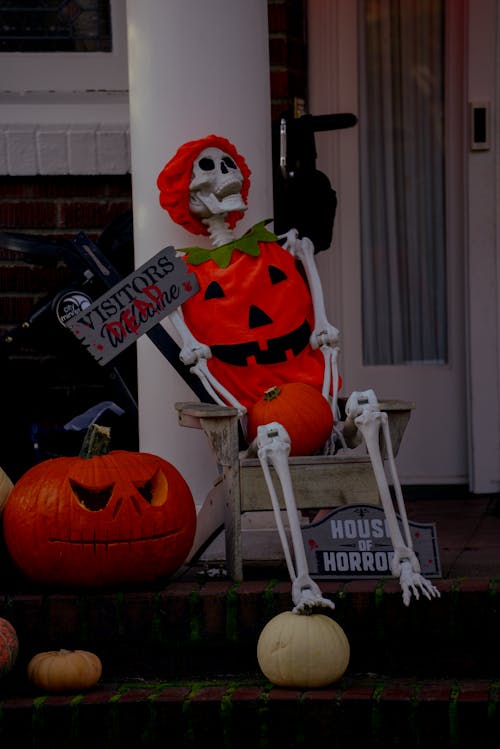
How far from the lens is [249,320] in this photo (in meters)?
4.82

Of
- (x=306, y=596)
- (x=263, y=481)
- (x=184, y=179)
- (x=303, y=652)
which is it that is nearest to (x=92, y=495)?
(x=263, y=481)

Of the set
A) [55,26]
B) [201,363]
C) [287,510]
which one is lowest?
[287,510]

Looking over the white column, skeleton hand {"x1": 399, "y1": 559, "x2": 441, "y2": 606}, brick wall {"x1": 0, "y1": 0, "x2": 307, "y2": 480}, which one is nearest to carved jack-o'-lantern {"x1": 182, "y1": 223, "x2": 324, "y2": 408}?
the white column

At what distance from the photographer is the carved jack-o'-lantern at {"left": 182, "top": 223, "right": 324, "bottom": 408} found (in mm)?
4809

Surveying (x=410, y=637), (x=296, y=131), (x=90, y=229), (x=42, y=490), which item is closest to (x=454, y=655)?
(x=410, y=637)

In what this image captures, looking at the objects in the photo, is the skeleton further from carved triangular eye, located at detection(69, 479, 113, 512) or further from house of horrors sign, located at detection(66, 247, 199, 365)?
carved triangular eye, located at detection(69, 479, 113, 512)

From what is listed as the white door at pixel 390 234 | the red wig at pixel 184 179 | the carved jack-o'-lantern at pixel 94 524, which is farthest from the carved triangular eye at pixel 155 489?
the white door at pixel 390 234

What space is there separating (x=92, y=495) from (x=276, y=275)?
111 centimetres

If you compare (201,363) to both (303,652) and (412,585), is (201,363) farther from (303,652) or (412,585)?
(303,652)

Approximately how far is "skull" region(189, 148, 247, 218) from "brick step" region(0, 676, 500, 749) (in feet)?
5.92

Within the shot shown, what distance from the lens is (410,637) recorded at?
159 inches

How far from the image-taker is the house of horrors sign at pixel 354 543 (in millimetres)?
4180

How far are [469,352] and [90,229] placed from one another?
1711mm

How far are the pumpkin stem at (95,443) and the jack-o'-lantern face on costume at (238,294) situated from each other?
1.95ft
